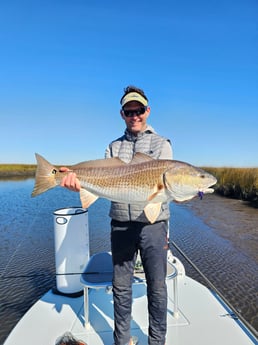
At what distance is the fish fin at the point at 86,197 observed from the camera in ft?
9.95

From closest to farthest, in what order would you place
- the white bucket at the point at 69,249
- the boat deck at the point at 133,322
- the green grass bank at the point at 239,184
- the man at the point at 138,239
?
the man at the point at 138,239, the boat deck at the point at 133,322, the white bucket at the point at 69,249, the green grass bank at the point at 239,184

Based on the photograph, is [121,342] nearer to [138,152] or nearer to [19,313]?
[138,152]

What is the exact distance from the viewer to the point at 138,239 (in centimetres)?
300

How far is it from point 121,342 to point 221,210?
1453 cm

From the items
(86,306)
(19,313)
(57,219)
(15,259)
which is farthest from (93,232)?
(86,306)

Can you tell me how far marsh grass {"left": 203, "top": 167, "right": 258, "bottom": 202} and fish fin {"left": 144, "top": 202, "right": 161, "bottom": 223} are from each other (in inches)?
677

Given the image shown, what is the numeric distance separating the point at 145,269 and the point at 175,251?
6.13 metres

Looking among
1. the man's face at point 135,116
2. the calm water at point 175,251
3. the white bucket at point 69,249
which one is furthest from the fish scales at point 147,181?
the calm water at point 175,251

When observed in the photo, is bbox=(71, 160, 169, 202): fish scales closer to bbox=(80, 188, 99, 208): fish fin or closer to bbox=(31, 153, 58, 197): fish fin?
bbox=(80, 188, 99, 208): fish fin

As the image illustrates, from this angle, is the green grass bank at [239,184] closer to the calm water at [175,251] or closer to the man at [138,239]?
the calm water at [175,251]

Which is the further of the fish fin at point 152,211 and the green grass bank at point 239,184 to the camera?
the green grass bank at point 239,184

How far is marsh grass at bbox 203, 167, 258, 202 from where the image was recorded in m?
18.9

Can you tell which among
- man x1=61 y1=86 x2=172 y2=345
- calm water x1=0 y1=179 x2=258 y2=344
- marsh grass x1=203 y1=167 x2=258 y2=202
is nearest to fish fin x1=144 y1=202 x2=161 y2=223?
man x1=61 y1=86 x2=172 y2=345

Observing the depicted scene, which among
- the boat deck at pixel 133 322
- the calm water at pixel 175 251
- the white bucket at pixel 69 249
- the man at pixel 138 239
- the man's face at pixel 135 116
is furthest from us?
the calm water at pixel 175 251
